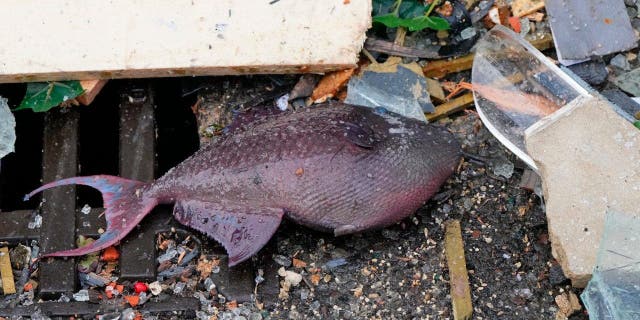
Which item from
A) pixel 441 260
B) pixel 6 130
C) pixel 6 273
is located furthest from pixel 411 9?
pixel 6 273

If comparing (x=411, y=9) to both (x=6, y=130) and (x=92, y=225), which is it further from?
(x=6, y=130)

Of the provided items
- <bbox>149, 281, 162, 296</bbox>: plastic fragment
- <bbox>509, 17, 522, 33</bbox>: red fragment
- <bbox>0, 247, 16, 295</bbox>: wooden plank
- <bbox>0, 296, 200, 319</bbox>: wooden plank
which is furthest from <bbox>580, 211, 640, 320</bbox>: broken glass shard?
<bbox>0, 247, 16, 295</bbox>: wooden plank

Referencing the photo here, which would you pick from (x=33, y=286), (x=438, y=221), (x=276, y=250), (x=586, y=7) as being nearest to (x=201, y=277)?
(x=276, y=250)

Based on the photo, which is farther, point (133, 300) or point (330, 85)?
point (330, 85)

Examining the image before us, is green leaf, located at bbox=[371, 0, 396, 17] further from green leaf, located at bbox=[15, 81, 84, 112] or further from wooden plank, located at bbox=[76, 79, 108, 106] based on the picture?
green leaf, located at bbox=[15, 81, 84, 112]

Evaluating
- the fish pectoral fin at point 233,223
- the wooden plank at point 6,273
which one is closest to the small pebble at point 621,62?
the fish pectoral fin at point 233,223

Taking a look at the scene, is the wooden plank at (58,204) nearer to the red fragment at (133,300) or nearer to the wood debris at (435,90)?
the red fragment at (133,300)
